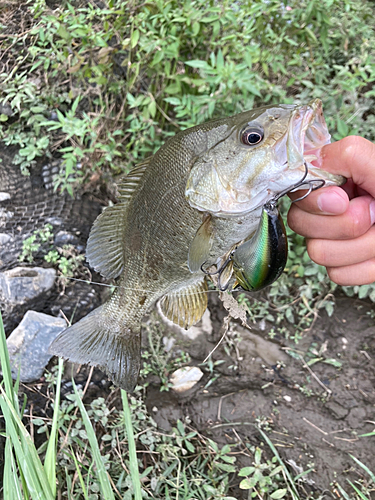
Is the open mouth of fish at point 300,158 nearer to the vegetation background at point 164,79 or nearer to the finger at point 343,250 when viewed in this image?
the finger at point 343,250

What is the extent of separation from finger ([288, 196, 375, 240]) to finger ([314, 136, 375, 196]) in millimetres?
68

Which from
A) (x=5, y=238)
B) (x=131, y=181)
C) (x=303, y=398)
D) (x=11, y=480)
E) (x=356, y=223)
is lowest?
(x=303, y=398)

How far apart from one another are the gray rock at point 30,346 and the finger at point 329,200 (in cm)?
171

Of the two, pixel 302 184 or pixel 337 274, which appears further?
pixel 337 274

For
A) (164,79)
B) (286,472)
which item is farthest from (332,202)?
(164,79)

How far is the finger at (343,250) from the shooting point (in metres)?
1.13

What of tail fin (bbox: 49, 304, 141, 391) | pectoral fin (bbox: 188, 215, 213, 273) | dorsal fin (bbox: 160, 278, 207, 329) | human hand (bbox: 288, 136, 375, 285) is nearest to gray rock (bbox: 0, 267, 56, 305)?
tail fin (bbox: 49, 304, 141, 391)

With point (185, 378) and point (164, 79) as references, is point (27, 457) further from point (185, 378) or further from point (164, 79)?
point (164, 79)

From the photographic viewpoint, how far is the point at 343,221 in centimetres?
107

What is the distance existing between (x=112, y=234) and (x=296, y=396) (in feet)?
5.02

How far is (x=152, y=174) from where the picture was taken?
119cm

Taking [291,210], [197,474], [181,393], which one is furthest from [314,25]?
[197,474]

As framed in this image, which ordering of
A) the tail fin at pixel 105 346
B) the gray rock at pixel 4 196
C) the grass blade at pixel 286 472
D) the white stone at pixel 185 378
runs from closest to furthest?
the tail fin at pixel 105 346, the grass blade at pixel 286 472, the white stone at pixel 185 378, the gray rock at pixel 4 196

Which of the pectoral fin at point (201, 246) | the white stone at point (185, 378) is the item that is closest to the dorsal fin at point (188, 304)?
the pectoral fin at point (201, 246)
